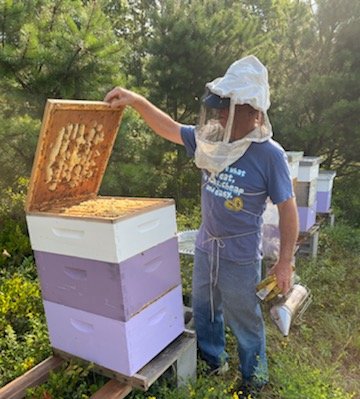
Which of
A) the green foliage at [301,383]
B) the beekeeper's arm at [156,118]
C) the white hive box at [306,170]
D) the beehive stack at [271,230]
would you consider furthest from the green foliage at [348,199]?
the beekeeper's arm at [156,118]

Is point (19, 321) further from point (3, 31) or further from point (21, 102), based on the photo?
point (3, 31)

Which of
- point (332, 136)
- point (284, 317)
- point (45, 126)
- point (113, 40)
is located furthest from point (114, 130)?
point (332, 136)

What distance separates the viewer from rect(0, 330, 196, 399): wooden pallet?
6.28 ft

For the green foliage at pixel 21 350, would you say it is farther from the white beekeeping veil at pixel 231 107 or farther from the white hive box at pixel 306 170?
the white hive box at pixel 306 170

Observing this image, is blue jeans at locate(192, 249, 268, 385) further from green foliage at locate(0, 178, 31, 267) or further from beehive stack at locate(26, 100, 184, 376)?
green foliage at locate(0, 178, 31, 267)

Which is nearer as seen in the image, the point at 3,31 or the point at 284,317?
the point at 284,317

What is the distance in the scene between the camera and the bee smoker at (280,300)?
2098mm

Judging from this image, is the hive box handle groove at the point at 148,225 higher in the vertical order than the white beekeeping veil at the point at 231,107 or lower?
lower

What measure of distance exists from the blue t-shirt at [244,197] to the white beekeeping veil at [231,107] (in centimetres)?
6

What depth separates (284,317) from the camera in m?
2.19

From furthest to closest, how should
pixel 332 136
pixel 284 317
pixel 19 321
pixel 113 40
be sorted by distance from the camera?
1. pixel 332 136
2. pixel 113 40
3. pixel 19 321
4. pixel 284 317

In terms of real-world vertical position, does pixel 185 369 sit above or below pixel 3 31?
below

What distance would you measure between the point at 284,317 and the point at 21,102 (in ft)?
10.7

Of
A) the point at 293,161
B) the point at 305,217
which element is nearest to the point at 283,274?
the point at 293,161
